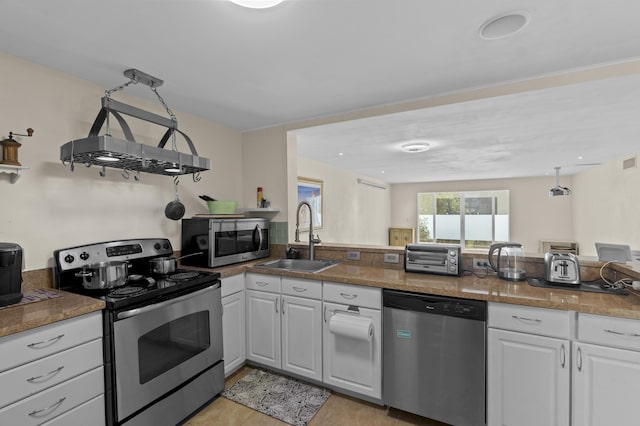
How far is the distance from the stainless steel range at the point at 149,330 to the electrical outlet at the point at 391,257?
4.48 feet

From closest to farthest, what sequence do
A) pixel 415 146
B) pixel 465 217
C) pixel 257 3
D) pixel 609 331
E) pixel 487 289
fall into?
pixel 257 3 < pixel 609 331 < pixel 487 289 < pixel 415 146 < pixel 465 217

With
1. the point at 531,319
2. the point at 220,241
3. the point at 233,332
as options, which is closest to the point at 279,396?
the point at 233,332

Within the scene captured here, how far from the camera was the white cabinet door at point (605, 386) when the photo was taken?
1428mm

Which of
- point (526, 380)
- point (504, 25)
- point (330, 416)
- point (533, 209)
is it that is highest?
point (504, 25)

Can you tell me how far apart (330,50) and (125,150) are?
1250 mm

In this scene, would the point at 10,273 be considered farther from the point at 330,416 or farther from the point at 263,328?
the point at 330,416

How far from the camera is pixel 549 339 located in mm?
1586

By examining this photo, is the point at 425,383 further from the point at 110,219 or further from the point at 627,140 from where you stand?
the point at 627,140

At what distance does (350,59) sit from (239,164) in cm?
191

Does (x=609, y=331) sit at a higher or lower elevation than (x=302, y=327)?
higher

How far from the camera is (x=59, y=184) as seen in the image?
1949 millimetres

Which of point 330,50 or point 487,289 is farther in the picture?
point 487,289

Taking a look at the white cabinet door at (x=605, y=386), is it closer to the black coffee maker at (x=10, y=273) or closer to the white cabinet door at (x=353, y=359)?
the white cabinet door at (x=353, y=359)

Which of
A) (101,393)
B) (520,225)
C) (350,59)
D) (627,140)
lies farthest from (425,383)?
(520,225)
